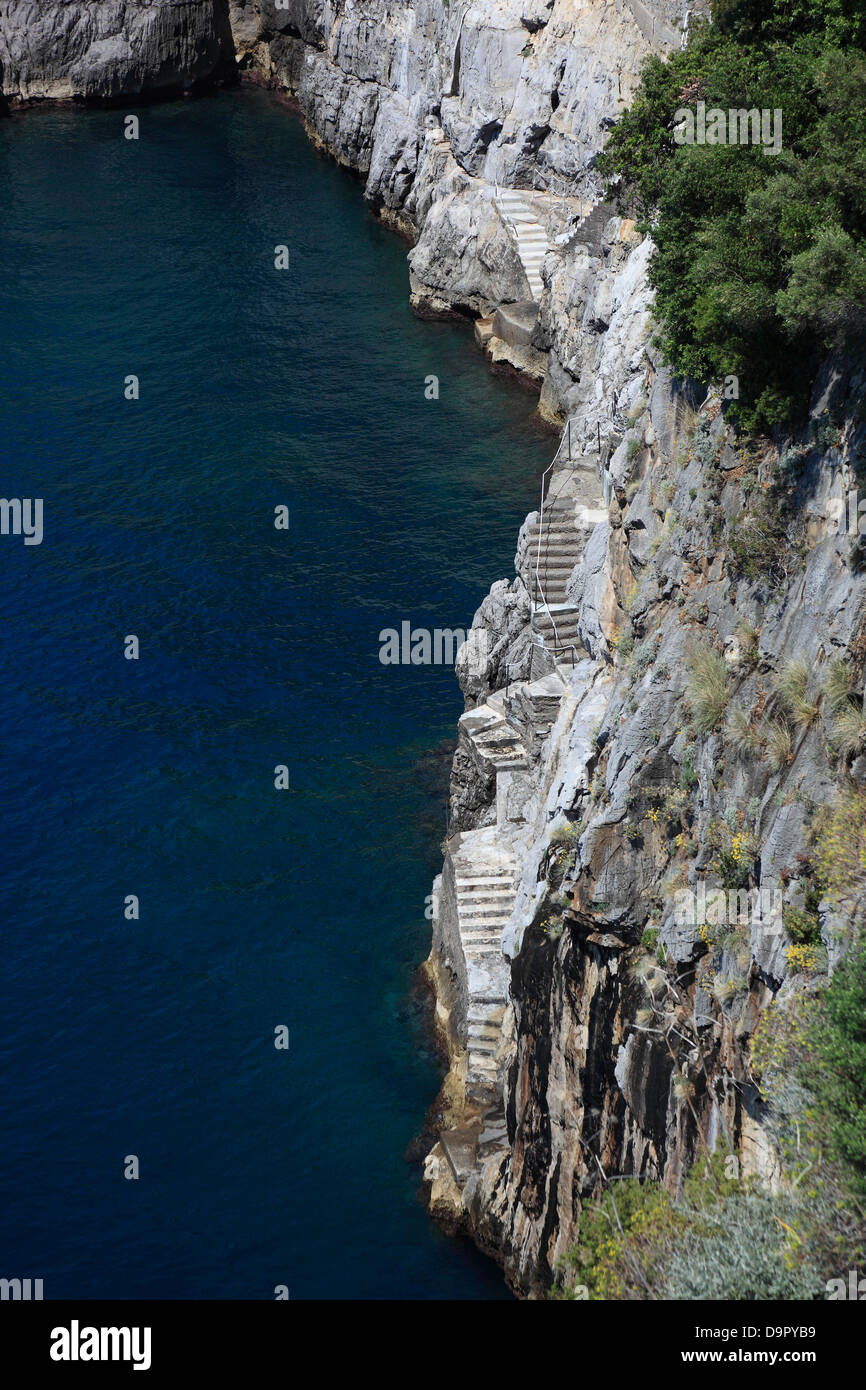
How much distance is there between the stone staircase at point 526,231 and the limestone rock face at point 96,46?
43.9 metres

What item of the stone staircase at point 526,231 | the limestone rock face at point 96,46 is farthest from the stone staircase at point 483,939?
the limestone rock face at point 96,46

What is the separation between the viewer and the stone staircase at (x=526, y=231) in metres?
76.5

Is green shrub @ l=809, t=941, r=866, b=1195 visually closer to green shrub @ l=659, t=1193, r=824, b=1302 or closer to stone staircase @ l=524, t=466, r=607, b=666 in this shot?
green shrub @ l=659, t=1193, r=824, b=1302

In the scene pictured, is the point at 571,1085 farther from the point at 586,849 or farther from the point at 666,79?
the point at 666,79

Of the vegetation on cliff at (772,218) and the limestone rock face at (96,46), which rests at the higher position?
the limestone rock face at (96,46)

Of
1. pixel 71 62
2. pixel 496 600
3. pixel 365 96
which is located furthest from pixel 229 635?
pixel 71 62

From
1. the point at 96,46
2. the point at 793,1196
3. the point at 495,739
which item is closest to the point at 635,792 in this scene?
the point at 793,1196

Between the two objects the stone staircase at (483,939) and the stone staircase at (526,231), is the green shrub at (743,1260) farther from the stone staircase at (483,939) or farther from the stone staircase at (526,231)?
the stone staircase at (526,231)

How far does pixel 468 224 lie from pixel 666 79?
44.6 meters

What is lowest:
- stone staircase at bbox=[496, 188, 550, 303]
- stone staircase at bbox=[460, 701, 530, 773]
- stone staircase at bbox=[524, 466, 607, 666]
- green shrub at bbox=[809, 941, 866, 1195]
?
green shrub at bbox=[809, 941, 866, 1195]

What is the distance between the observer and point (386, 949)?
145ft

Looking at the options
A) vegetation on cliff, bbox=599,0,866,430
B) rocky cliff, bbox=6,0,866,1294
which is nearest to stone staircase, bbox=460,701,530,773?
rocky cliff, bbox=6,0,866,1294

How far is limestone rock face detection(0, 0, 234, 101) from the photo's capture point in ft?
→ 352

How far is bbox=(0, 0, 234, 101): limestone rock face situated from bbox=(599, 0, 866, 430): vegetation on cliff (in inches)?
3428
